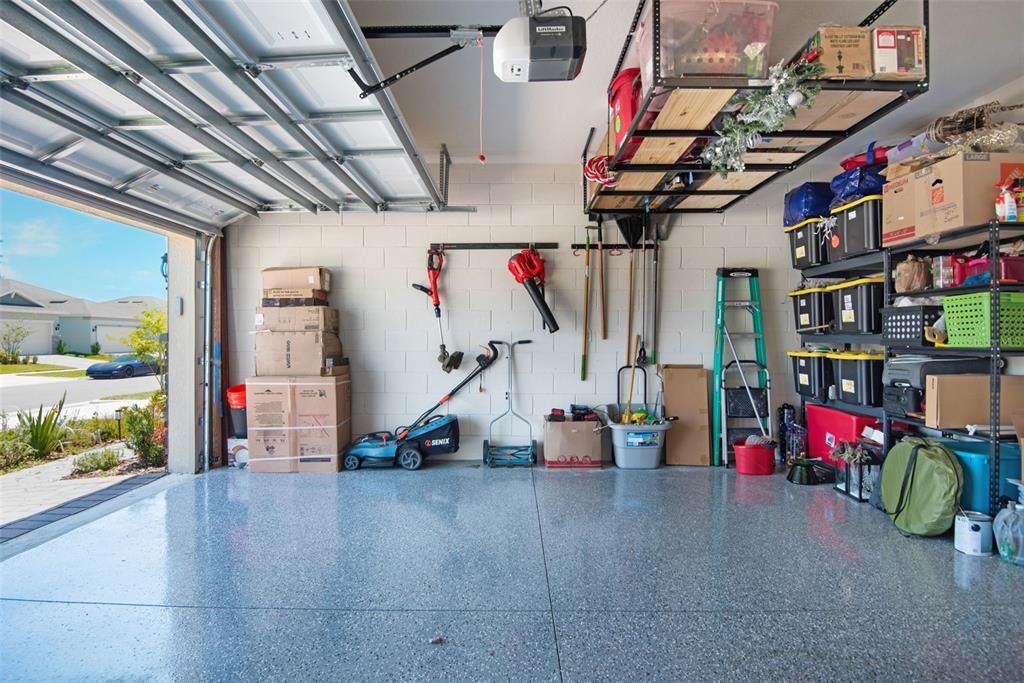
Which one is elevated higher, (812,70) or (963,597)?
(812,70)

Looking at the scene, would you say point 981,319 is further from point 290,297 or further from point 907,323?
point 290,297

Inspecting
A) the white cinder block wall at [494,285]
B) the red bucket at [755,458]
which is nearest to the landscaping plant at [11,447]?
the white cinder block wall at [494,285]

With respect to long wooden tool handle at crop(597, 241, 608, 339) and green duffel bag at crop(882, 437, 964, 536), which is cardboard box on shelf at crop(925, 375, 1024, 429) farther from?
long wooden tool handle at crop(597, 241, 608, 339)

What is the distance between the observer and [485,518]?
3.38 metres

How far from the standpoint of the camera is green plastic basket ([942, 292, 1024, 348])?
9.30ft

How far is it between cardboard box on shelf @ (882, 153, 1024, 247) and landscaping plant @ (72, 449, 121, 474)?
6.99 metres

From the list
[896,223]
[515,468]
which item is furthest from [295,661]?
[896,223]

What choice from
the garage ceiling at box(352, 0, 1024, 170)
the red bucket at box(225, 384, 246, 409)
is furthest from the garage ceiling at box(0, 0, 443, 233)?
the red bucket at box(225, 384, 246, 409)

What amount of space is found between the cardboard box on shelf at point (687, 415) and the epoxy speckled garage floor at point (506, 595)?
105cm

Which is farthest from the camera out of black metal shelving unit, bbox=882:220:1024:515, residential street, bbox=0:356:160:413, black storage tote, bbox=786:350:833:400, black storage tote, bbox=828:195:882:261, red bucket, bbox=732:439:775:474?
residential street, bbox=0:356:160:413

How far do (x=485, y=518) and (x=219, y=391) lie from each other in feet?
10.2

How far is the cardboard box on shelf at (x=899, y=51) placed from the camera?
7.66 feet

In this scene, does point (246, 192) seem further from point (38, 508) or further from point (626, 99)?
point (626, 99)

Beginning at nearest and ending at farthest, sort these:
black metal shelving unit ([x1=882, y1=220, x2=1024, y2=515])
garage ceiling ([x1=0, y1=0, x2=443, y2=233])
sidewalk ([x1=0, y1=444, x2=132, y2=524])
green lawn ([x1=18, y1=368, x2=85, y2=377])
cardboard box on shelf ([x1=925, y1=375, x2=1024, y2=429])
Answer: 1. garage ceiling ([x1=0, y1=0, x2=443, y2=233])
2. black metal shelving unit ([x1=882, y1=220, x2=1024, y2=515])
3. cardboard box on shelf ([x1=925, y1=375, x2=1024, y2=429])
4. sidewalk ([x1=0, y1=444, x2=132, y2=524])
5. green lawn ([x1=18, y1=368, x2=85, y2=377])
